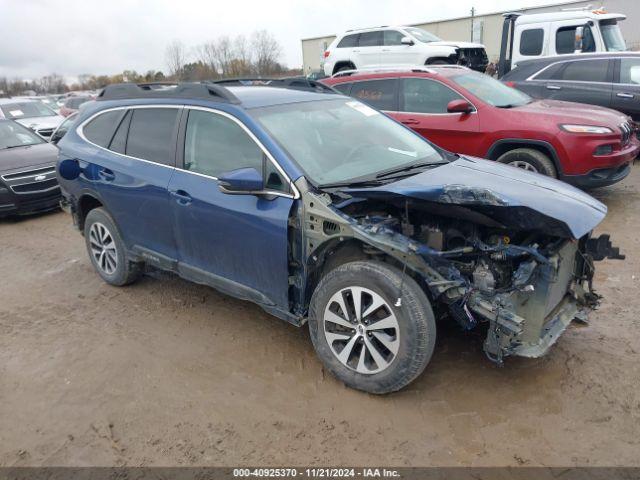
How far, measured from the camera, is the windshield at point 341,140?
3.40 meters

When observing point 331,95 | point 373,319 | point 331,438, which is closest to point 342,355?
point 373,319

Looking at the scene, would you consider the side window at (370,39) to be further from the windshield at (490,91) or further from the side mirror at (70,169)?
the side mirror at (70,169)

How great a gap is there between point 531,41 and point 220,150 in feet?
32.7

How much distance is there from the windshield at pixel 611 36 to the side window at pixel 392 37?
4685mm

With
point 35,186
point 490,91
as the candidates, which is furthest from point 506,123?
point 35,186

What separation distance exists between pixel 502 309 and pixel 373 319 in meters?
0.72

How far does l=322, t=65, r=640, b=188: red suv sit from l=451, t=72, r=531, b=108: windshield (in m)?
0.02

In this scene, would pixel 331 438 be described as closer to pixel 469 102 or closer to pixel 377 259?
pixel 377 259

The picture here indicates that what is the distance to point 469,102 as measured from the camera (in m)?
6.53

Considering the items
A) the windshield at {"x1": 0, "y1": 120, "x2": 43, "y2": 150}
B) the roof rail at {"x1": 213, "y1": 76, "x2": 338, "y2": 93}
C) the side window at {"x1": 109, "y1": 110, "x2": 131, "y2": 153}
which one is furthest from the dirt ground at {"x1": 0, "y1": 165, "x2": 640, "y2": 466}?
the windshield at {"x1": 0, "y1": 120, "x2": 43, "y2": 150}

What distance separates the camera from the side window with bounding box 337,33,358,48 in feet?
45.1

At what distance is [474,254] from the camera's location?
9.66 feet

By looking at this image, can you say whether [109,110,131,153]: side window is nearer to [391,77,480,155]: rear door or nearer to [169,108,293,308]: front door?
[169,108,293,308]: front door

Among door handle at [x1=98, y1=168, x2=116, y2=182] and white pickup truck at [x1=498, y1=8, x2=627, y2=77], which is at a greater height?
white pickup truck at [x1=498, y1=8, x2=627, y2=77]
